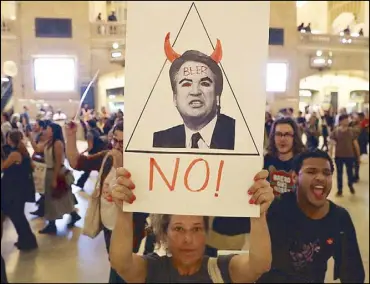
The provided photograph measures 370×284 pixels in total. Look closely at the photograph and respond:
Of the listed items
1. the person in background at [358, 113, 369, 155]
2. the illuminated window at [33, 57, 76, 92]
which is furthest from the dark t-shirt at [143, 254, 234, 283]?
the person in background at [358, 113, 369, 155]

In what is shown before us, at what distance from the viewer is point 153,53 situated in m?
0.75

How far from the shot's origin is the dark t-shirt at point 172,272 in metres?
1.14

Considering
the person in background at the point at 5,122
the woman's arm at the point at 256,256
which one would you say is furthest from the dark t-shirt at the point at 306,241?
the person in background at the point at 5,122

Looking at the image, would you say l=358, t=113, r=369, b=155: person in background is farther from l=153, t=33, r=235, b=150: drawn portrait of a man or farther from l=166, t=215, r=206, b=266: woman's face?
l=153, t=33, r=235, b=150: drawn portrait of a man

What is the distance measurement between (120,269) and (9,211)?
3.04 m

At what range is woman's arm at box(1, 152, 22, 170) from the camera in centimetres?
326

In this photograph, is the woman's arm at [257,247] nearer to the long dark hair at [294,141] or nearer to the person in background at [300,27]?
the long dark hair at [294,141]

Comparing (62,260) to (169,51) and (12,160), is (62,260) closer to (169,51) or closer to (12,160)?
(12,160)

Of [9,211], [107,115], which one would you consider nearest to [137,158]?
[107,115]

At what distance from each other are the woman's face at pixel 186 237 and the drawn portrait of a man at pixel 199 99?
0.38 m

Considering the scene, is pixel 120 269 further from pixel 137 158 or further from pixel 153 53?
pixel 153 53

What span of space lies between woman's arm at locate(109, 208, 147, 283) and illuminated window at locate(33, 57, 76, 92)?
0.46 meters

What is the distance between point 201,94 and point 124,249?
42 cm

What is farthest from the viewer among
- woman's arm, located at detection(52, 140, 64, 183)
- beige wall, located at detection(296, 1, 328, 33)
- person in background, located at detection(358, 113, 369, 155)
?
person in background, located at detection(358, 113, 369, 155)
